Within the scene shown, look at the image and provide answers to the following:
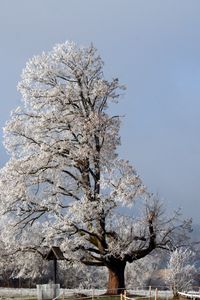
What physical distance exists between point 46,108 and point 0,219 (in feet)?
25.7

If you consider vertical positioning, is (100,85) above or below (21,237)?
above

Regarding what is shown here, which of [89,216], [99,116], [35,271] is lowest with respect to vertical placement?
[35,271]

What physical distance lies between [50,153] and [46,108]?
3.42m

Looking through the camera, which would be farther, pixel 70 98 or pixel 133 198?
pixel 70 98

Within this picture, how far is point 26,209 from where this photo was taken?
132ft

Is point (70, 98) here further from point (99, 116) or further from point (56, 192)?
point (56, 192)

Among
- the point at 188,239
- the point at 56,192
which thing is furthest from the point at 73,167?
the point at 188,239

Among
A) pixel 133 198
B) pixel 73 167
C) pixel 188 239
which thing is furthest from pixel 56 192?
pixel 188 239

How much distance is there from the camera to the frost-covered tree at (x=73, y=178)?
127ft

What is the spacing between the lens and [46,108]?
137 feet

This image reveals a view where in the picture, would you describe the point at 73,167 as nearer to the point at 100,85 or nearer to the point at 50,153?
the point at 50,153

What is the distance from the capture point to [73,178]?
41.2 metres

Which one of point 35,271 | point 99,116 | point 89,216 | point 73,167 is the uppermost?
point 99,116

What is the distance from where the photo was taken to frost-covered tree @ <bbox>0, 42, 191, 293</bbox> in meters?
38.8
